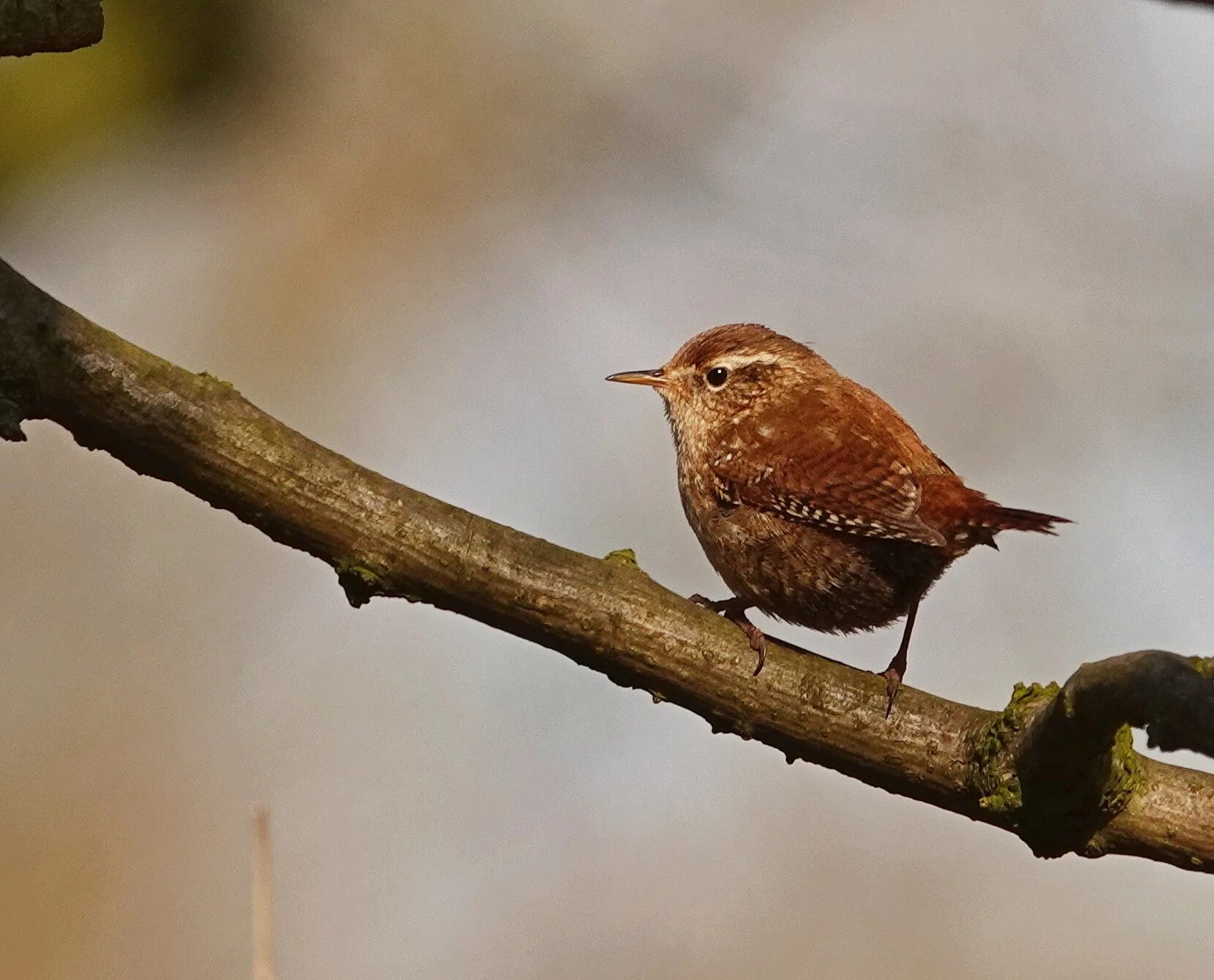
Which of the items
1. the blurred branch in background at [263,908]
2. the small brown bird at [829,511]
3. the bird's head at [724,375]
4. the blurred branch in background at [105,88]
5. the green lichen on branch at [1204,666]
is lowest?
the blurred branch in background at [263,908]

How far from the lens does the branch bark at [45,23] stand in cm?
224

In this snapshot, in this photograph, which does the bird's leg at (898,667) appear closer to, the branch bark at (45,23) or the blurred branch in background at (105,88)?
the branch bark at (45,23)

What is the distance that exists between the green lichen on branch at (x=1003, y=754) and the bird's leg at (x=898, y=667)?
0.17m

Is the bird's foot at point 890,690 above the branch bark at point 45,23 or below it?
below

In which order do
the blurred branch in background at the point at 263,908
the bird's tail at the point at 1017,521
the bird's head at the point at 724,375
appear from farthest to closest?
1. the bird's head at the point at 724,375
2. the bird's tail at the point at 1017,521
3. the blurred branch in background at the point at 263,908

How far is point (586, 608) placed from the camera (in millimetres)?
2457

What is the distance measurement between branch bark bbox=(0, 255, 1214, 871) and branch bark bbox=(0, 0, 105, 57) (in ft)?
1.24

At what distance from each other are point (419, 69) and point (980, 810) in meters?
5.15

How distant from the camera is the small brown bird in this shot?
3410 mm

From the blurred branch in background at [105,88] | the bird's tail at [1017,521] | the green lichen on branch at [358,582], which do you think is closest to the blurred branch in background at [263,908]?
the green lichen on branch at [358,582]

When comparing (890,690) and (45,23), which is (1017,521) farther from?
(45,23)

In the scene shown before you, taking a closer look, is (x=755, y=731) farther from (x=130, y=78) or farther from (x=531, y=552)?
(x=130, y=78)

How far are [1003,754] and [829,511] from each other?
1279 millimetres

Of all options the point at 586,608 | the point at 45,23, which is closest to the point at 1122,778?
the point at 586,608
